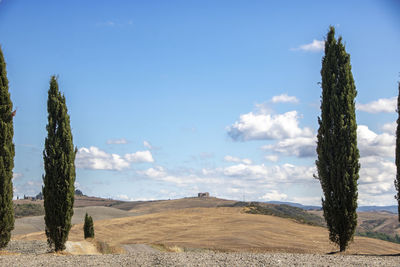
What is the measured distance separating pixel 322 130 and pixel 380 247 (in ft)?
63.3

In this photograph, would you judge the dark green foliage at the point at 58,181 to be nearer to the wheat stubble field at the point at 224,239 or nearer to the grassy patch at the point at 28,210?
the wheat stubble field at the point at 224,239

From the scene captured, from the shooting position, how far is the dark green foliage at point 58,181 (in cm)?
2142

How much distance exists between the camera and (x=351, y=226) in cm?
2138

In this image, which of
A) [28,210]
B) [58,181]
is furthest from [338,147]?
[28,210]

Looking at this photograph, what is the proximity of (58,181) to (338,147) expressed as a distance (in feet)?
47.6

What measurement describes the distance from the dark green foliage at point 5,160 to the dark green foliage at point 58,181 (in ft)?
5.40

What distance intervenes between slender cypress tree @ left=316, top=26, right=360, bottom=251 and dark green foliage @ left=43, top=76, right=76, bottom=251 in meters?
13.2

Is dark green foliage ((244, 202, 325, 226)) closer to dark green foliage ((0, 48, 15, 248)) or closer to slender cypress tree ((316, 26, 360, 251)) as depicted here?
slender cypress tree ((316, 26, 360, 251))

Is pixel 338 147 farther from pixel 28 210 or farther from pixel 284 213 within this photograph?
pixel 28 210

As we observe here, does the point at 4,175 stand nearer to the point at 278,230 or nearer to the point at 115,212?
the point at 278,230

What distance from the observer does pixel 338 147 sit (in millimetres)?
21672

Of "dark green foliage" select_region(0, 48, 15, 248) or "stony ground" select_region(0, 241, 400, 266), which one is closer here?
"stony ground" select_region(0, 241, 400, 266)

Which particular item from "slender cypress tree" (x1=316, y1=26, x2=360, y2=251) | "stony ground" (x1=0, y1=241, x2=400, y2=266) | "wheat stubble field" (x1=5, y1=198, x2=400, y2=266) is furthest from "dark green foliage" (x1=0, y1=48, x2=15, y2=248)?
"slender cypress tree" (x1=316, y1=26, x2=360, y2=251)

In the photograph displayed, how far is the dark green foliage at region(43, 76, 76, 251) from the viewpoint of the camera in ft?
70.3
